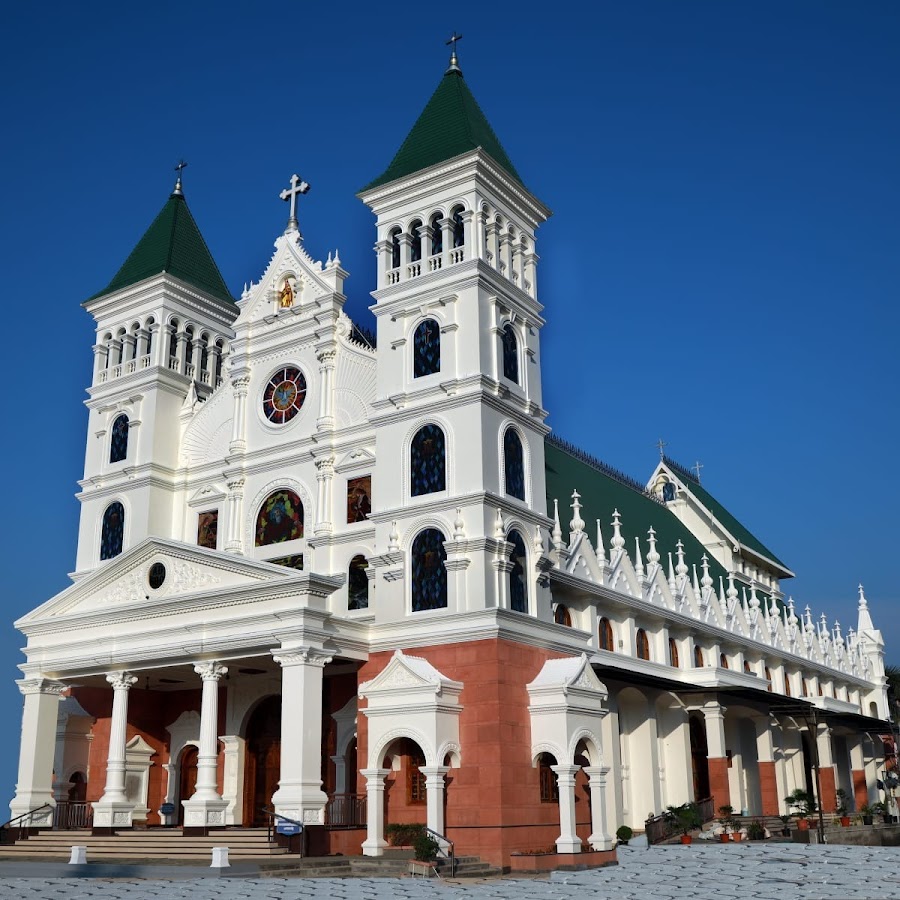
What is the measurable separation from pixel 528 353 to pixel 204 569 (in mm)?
12289

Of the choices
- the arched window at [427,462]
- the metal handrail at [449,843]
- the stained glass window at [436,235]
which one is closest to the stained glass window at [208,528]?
the arched window at [427,462]

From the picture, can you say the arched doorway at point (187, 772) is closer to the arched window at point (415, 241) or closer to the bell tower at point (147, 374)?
the bell tower at point (147, 374)

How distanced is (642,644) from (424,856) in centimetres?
1797

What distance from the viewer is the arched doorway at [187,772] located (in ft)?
125

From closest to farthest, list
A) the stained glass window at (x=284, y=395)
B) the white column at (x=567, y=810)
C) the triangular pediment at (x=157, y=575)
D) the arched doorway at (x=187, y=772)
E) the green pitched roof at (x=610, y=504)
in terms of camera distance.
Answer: the white column at (x=567, y=810), the triangular pediment at (x=157, y=575), the arched doorway at (x=187, y=772), the stained glass window at (x=284, y=395), the green pitched roof at (x=610, y=504)

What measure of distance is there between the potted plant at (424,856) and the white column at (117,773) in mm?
9468

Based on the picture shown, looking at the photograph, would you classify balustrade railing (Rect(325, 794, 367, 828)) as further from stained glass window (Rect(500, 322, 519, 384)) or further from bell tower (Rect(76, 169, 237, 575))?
stained glass window (Rect(500, 322, 519, 384))

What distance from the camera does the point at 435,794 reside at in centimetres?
2966

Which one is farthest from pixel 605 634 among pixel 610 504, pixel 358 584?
pixel 358 584

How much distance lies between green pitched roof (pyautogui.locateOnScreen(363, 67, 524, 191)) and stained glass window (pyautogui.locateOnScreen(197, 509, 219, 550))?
41.0 ft

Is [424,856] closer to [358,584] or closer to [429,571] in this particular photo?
[429,571]

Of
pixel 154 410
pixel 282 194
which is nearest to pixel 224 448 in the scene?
pixel 154 410

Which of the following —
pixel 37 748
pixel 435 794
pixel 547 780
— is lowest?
pixel 435 794

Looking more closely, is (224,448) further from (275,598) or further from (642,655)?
(642,655)
